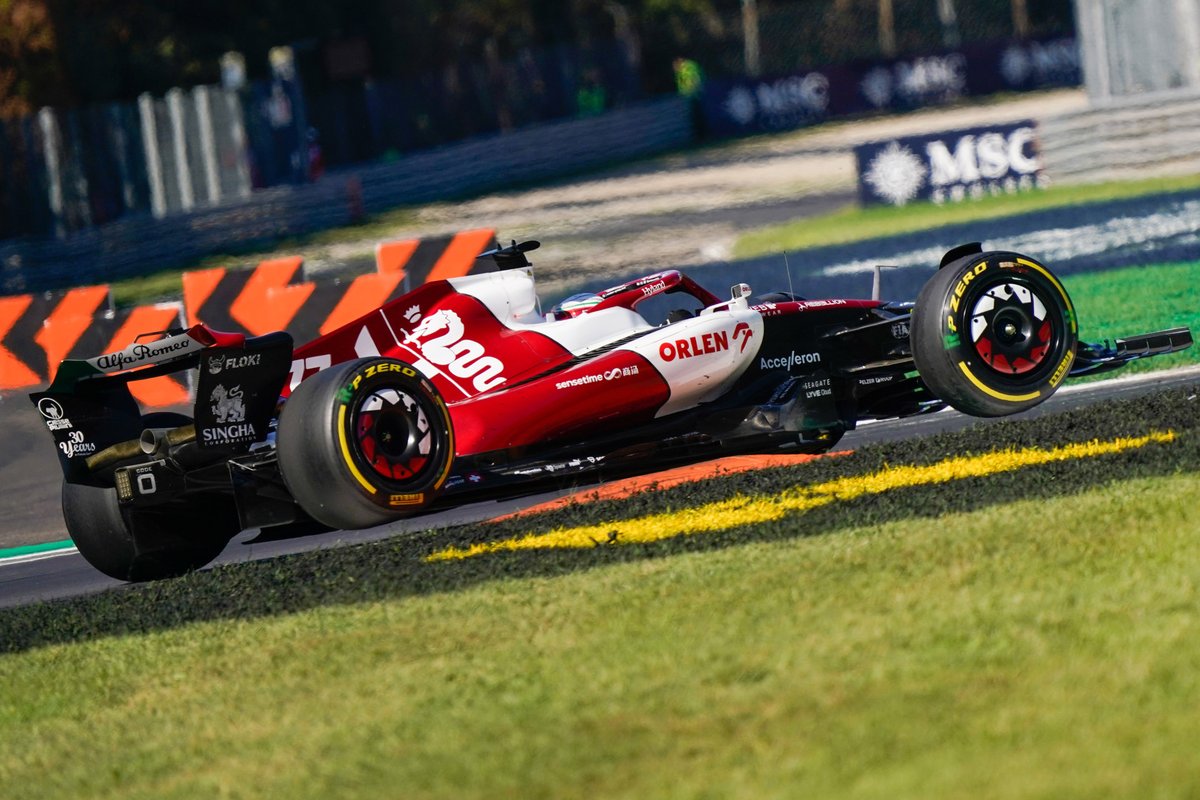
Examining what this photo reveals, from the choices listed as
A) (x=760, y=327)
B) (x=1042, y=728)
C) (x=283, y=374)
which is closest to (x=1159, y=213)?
(x=760, y=327)

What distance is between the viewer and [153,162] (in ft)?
96.9

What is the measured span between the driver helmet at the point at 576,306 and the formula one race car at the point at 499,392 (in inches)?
0.6

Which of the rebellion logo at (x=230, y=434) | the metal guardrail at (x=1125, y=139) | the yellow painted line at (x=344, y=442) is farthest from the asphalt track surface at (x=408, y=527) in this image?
the metal guardrail at (x=1125, y=139)

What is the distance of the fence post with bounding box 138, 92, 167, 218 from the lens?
1147 inches

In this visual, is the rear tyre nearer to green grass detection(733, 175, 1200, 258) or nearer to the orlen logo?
the orlen logo

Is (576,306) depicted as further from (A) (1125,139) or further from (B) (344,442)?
(A) (1125,139)

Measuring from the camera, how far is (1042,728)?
4.40m

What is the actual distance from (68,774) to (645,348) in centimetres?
372

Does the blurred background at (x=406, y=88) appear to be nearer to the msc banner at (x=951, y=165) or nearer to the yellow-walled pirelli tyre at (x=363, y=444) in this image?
the msc banner at (x=951, y=165)

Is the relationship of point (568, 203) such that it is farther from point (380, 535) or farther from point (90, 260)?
point (380, 535)

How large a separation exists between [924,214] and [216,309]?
11725 millimetres

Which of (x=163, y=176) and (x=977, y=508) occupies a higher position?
(x=163, y=176)

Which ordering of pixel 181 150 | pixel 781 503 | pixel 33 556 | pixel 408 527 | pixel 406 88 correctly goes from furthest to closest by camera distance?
pixel 406 88 < pixel 181 150 < pixel 33 556 < pixel 408 527 < pixel 781 503

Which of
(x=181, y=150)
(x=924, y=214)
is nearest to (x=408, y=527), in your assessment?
(x=924, y=214)
